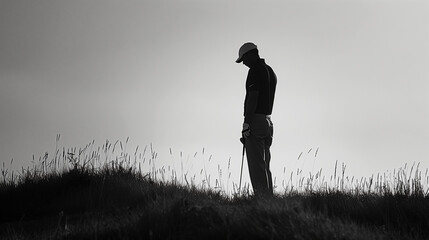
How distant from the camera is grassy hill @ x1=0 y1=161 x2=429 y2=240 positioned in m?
4.25

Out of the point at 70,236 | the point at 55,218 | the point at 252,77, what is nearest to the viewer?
the point at 70,236

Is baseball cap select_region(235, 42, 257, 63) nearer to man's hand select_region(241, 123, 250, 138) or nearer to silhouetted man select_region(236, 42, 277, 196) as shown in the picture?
silhouetted man select_region(236, 42, 277, 196)

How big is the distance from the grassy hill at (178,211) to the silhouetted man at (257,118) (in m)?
0.46

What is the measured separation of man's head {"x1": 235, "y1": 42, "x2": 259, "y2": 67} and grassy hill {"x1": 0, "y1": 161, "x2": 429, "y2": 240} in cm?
210

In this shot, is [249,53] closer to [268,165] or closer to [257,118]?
[257,118]

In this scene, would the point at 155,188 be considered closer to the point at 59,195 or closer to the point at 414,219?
the point at 59,195

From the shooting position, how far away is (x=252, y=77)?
7.42 m

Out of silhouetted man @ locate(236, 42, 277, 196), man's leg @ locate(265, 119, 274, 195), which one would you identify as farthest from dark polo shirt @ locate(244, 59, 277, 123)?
man's leg @ locate(265, 119, 274, 195)

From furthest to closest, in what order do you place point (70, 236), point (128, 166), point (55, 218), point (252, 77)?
point (128, 166)
point (252, 77)
point (55, 218)
point (70, 236)

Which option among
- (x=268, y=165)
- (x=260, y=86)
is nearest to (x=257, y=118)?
(x=260, y=86)

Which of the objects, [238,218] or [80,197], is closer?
[238,218]

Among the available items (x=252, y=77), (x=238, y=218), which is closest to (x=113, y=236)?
(x=238, y=218)

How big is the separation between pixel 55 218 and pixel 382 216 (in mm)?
4345

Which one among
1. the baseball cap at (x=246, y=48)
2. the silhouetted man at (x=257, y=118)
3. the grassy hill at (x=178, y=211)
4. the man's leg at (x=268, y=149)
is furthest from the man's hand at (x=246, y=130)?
the baseball cap at (x=246, y=48)
